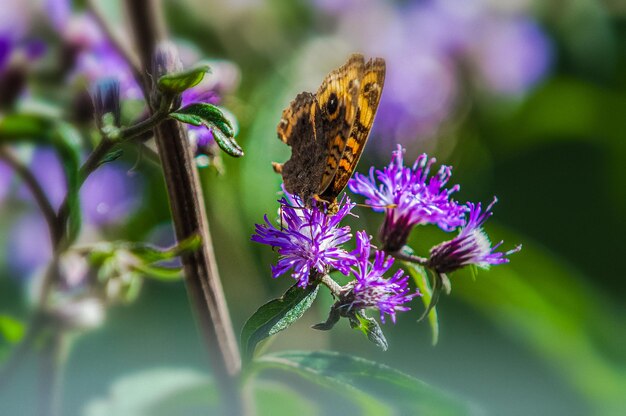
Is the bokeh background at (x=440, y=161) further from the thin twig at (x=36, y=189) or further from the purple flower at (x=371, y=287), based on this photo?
the purple flower at (x=371, y=287)

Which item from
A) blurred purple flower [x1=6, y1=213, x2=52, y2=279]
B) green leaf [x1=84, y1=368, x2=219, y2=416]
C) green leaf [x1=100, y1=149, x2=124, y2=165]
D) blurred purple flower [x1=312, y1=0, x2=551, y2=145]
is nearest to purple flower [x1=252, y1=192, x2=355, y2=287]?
green leaf [x1=100, y1=149, x2=124, y2=165]

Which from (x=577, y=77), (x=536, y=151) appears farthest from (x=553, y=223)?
(x=577, y=77)

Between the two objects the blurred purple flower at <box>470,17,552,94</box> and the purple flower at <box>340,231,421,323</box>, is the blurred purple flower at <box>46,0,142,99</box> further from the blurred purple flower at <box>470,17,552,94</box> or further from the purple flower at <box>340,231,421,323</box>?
the blurred purple flower at <box>470,17,552,94</box>

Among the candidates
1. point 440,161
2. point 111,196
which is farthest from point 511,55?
point 111,196

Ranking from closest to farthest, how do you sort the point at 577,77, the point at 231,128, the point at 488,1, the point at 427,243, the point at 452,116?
1. the point at 231,128
2. the point at 427,243
3. the point at 452,116
4. the point at 488,1
5. the point at 577,77

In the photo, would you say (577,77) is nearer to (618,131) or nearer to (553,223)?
(618,131)

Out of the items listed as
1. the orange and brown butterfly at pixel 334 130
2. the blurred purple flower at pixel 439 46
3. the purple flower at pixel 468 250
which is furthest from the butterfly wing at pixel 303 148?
the blurred purple flower at pixel 439 46
